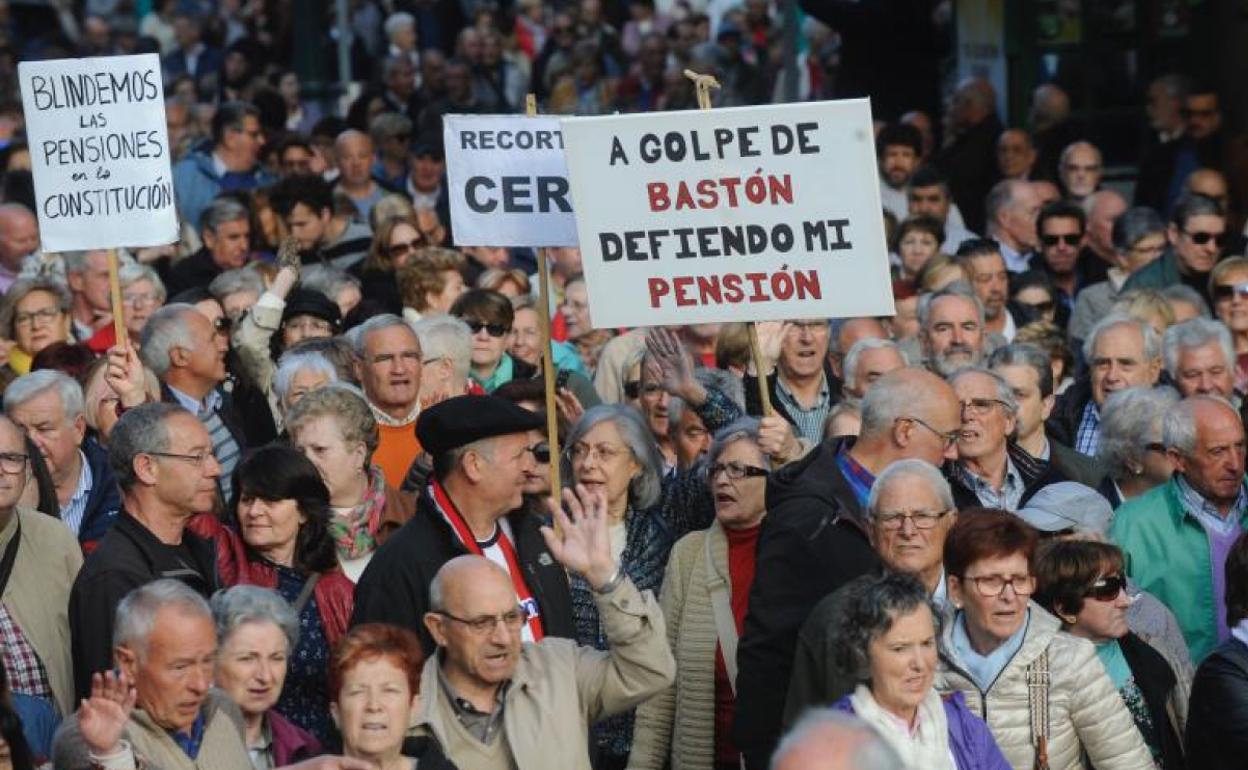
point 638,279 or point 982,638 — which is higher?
point 638,279

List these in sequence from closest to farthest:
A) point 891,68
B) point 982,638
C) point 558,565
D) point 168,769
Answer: point 168,769 < point 982,638 < point 558,565 < point 891,68

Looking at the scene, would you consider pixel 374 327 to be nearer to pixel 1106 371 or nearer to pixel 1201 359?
pixel 1106 371

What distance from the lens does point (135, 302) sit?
13.5 meters

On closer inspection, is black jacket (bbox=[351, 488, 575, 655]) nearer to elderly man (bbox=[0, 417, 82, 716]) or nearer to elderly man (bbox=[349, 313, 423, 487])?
elderly man (bbox=[0, 417, 82, 716])

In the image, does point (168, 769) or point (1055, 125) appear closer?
point (168, 769)

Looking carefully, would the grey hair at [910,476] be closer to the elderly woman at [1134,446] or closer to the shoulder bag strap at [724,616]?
the shoulder bag strap at [724,616]

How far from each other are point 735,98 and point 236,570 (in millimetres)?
13938

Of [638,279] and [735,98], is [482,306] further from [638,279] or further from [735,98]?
[735,98]

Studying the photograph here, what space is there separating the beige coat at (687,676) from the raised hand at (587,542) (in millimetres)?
1220

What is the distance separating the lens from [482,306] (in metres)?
12.6

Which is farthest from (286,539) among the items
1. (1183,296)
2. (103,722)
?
(1183,296)

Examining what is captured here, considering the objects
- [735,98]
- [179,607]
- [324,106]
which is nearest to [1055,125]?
[735,98]

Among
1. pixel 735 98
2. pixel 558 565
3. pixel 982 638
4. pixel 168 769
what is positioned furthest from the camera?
pixel 735 98

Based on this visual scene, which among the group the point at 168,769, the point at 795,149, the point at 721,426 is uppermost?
the point at 795,149
